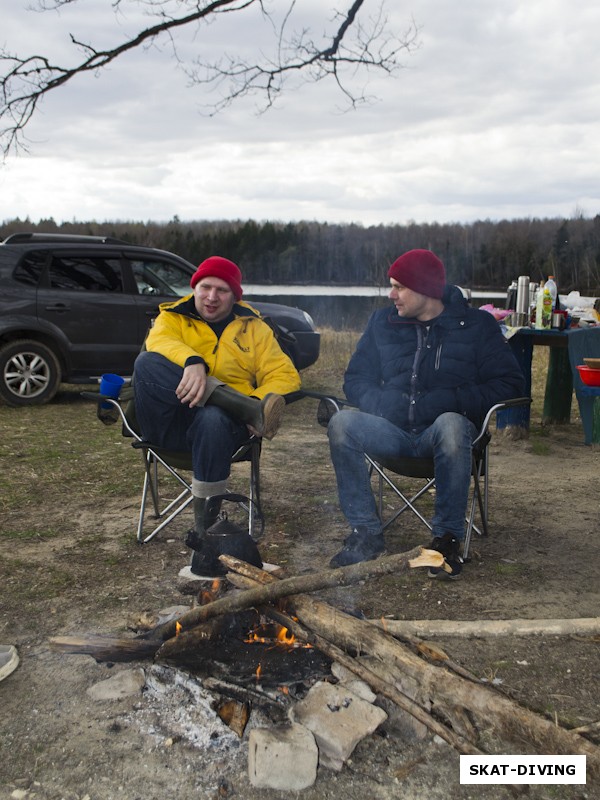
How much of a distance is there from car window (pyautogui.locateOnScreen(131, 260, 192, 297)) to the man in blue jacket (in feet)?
15.2

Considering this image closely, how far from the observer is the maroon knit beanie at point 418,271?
3732 mm

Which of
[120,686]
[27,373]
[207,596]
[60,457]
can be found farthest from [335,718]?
[27,373]

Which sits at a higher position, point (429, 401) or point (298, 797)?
point (429, 401)

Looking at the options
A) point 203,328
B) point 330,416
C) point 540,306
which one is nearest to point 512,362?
point 330,416

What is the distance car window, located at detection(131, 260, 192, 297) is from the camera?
8.20 m

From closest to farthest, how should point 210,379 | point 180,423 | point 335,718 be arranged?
point 335,718, point 210,379, point 180,423

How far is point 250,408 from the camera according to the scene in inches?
138

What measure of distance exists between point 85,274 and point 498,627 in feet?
20.4

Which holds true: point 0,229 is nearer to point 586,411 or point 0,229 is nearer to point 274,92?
point 274,92

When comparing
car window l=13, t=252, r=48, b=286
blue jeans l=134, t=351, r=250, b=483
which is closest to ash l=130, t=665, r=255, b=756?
blue jeans l=134, t=351, r=250, b=483

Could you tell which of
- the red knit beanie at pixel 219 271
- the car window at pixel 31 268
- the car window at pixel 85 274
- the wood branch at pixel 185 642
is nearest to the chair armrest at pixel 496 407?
the red knit beanie at pixel 219 271

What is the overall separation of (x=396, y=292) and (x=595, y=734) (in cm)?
215

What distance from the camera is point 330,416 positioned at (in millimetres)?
3898

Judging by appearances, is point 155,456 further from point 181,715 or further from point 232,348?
point 181,715
